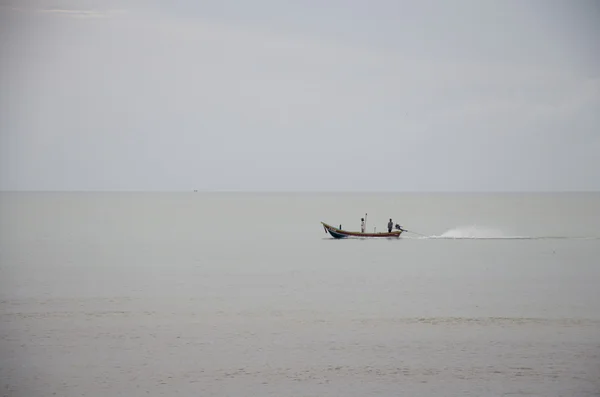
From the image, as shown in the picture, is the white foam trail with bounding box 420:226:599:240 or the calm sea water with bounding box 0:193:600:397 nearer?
the calm sea water with bounding box 0:193:600:397

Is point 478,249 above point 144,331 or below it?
above

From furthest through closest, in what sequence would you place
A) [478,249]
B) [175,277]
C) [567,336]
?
1. [478,249]
2. [175,277]
3. [567,336]

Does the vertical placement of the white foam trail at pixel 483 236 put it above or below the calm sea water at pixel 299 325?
above

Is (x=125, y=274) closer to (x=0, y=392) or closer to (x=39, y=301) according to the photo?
(x=39, y=301)

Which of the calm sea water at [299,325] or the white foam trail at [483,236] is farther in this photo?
the white foam trail at [483,236]

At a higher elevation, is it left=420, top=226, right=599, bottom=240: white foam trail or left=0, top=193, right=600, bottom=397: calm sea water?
left=420, top=226, right=599, bottom=240: white foam trail

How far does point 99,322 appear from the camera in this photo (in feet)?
59.5

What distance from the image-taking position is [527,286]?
24.8 m

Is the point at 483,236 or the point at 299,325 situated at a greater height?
the point at 483,236

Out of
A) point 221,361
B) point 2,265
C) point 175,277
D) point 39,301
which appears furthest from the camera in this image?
point 2,265

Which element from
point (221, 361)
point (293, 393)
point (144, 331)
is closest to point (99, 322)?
point (144, 331)

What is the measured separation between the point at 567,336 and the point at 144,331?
1135cm

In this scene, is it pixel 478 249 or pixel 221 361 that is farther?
pixel 478 249

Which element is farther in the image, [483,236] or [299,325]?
[483,236]
